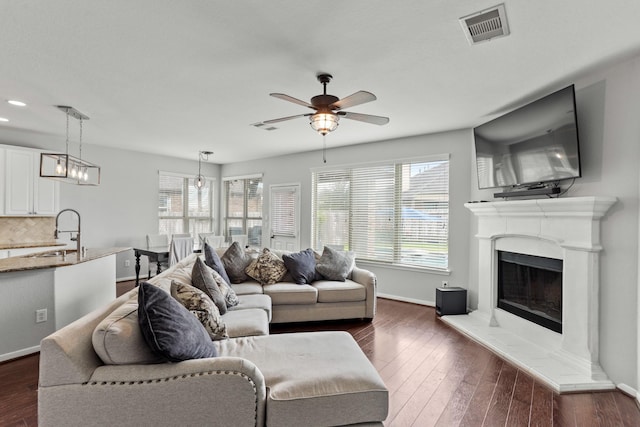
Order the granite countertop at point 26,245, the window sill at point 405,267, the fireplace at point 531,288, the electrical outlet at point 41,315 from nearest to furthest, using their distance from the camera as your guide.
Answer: the electrical outlet at point 41,315 < the fireplace at point 531,288 < the granite countertop at point 26,245 < the window sill at point 405,267

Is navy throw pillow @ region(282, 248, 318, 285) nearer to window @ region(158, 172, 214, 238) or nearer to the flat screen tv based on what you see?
the flat screen tv

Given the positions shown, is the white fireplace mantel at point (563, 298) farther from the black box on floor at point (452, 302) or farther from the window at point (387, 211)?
the window at point (387, 211)

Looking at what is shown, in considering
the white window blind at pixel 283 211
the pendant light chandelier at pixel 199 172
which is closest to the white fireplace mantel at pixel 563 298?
the white window blind at pixel 283 211

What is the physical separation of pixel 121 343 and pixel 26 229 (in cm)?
517

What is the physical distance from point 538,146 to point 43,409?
4109mm

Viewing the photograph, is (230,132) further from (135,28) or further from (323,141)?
(135,28)

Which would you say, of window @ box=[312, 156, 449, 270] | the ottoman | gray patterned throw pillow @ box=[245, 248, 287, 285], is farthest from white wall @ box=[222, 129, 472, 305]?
the ottoman

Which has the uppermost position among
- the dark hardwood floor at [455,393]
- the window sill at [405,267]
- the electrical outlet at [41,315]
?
the window sill at [405,267]

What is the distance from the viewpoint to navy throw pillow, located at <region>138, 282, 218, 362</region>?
4.85ft

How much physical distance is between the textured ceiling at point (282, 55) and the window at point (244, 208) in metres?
3.43

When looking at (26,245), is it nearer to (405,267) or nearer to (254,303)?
(254,303)

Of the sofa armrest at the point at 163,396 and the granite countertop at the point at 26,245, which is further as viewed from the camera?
the granite countertop at the point at 26,245

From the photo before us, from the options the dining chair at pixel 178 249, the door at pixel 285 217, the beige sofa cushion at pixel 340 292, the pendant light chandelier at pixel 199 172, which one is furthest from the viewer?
the door at pixel 285 217

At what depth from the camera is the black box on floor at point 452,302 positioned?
166 inches
